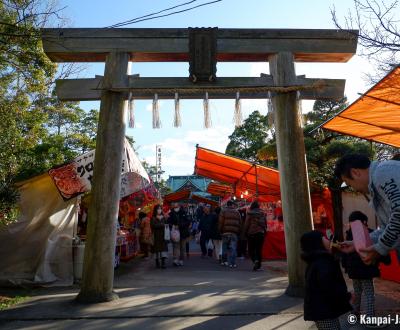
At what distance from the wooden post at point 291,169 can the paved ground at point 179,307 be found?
626 mm

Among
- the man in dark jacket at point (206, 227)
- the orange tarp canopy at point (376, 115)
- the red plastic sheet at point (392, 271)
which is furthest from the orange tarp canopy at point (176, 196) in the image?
the red plastic sheet at point (392, 271)

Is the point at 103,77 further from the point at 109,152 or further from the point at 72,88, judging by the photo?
the point at 109,152

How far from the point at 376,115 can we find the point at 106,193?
16.8 ft

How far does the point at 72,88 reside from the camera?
7.29m

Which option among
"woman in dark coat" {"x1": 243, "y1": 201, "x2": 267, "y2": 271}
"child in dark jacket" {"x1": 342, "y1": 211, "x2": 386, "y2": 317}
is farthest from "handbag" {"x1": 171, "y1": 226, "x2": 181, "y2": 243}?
"child in dark jacket" {"x1": 342, "y1": 211, "x2": 386, "y2": 317}

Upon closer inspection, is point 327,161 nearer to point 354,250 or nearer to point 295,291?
point 295,291

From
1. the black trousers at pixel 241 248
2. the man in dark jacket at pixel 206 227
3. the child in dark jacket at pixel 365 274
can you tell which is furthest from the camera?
the black trousers at pixel 241 248

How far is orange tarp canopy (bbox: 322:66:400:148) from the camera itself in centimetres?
579

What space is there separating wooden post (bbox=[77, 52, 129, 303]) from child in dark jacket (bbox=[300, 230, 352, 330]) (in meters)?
3.87

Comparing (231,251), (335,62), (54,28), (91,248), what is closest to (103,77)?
(54,28)

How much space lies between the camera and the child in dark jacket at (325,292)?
3.74 m

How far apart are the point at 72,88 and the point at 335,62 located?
498 cm

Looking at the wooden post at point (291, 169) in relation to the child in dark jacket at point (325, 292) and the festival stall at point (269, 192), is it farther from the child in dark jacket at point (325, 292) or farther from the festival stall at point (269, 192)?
the festival stall at point (269, 192)

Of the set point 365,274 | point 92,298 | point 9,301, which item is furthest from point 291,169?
point 9,301
